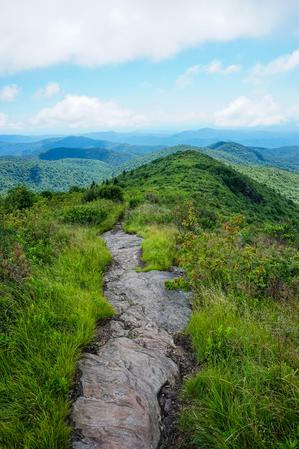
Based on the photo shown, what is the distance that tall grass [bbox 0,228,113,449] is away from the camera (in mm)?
3316

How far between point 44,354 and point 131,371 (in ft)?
3.88

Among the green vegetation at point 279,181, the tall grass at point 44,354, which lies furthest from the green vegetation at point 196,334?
the green vegetation at point 279,181

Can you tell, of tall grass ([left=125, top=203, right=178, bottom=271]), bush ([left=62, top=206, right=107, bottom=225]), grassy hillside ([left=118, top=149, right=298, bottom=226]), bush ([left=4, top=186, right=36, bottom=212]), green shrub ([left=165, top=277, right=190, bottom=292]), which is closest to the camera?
green shrub ([left=165, top=277, right=190, bottom=292])

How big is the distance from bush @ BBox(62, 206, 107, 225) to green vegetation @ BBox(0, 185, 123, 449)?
19.7 ft

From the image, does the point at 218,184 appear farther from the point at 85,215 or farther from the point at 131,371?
the point at 131,371

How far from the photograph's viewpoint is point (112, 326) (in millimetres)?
5711

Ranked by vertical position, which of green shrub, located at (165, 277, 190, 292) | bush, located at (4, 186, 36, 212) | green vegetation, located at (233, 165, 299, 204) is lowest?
green vegetation, located at (233, 165, 299, 204)

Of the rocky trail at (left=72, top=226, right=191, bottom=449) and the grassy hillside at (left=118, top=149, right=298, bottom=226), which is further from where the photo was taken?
the grassy hillside at (left=118, top=149, right=298, bottom=226)

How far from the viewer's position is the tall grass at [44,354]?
3.32 metres

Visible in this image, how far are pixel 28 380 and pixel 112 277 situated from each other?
442 cm

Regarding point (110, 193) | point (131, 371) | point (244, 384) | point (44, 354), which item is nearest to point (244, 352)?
point (244, 384)

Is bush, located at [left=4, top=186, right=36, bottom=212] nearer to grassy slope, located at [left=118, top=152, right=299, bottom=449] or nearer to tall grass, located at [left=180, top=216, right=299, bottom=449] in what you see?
grassy slope, located at [left=118, top=152, right=299, bottom=449]

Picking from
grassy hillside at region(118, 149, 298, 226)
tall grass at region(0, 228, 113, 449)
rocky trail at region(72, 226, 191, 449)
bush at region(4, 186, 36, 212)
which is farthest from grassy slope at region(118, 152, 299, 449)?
grassy hillside at region(118, 149, 298, 226)

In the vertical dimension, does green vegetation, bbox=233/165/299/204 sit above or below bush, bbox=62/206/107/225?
below
